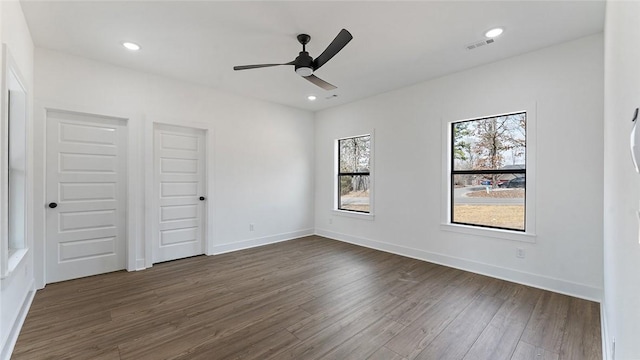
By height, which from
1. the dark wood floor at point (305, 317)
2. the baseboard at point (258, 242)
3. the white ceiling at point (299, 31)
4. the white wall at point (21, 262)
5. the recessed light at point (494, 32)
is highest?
the white ceiling at point (299, 31)

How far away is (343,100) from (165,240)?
153 inches

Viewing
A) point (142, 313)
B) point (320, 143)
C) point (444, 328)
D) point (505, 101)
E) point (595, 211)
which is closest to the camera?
point (444, 328)

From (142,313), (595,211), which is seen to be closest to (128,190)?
(142,313)

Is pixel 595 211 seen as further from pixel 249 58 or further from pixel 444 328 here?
pixel 249 58

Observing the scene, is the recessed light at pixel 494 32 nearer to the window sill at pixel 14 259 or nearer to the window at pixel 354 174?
the window at pixel 354 174

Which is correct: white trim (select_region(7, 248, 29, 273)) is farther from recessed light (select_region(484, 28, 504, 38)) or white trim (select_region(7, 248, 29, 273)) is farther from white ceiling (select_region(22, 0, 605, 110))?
recessed light (select_region(484, 28, 504, 38))

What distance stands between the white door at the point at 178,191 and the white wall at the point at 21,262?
1317 mm

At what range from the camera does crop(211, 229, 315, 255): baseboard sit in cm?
472

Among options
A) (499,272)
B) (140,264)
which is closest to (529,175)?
(499,272)

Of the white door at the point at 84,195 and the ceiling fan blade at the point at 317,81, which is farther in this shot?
the white door at the point at 84,195

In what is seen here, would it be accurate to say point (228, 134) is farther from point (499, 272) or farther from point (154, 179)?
point (499, 272)

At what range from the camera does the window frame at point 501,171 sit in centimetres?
327

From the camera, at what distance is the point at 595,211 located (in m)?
2.88

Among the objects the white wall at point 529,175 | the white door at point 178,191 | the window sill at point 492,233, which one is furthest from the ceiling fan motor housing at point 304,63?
the window sill at point 492,233
